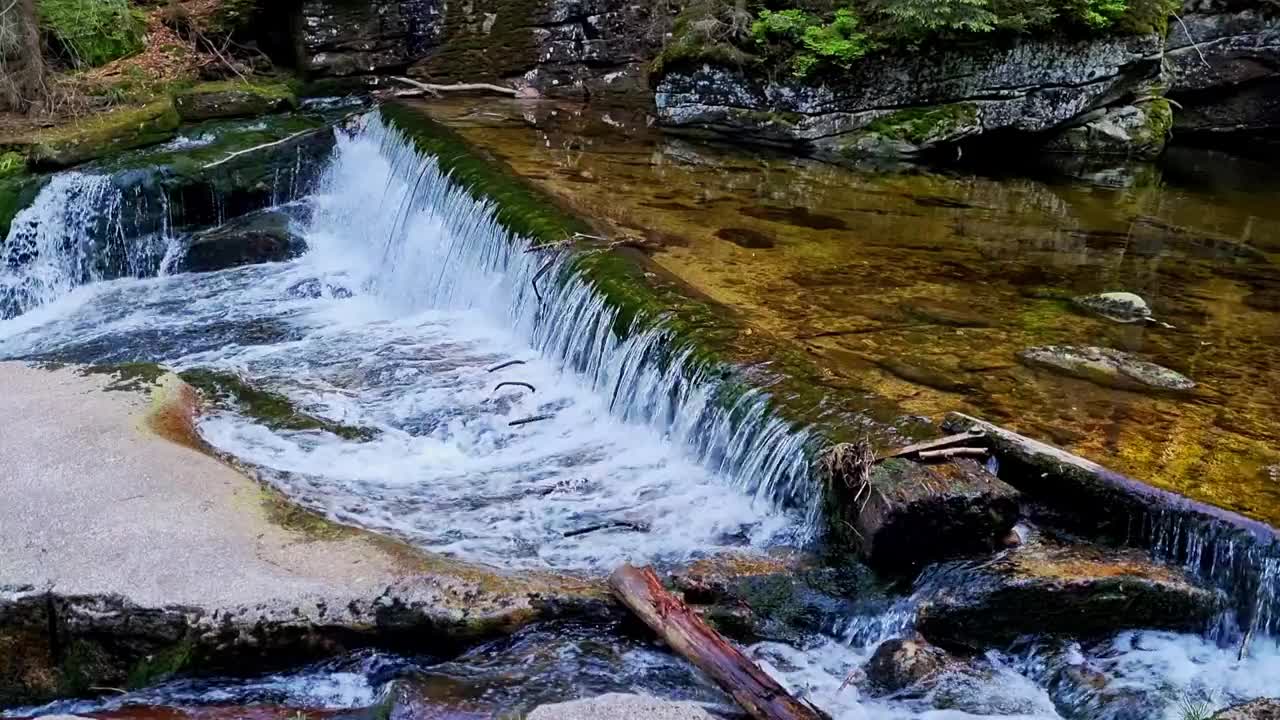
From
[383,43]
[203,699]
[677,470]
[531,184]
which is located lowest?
[203,699]

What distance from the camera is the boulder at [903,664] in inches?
165

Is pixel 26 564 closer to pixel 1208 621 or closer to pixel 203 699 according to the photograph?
pixel 203 699

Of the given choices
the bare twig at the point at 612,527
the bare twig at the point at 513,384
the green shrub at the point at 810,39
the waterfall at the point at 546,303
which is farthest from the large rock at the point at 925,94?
the bare twig at the point at 612,527

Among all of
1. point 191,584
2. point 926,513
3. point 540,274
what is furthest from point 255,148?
point 926,513

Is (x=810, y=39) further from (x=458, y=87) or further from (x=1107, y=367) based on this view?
(x=1107, y=367)

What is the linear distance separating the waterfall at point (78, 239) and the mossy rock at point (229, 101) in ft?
6.69

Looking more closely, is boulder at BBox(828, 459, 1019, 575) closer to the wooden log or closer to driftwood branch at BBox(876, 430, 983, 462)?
driftwood branch at BBox(876, 430, 983, 462)

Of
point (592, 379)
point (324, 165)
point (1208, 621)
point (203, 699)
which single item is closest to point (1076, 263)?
point (592, 379)

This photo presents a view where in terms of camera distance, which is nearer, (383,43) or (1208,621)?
(1208,621)

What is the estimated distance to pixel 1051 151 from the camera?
13.6 m

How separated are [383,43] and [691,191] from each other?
253 inches

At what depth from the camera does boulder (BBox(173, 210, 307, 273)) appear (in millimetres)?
10930

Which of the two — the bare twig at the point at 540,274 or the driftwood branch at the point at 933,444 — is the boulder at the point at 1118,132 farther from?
the driftwood branch at the point at 933,444

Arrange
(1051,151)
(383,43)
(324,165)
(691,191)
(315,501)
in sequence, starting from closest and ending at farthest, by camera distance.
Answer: (315,501) → (691,191) → (324,165) → (1051,151) → (383,43)
